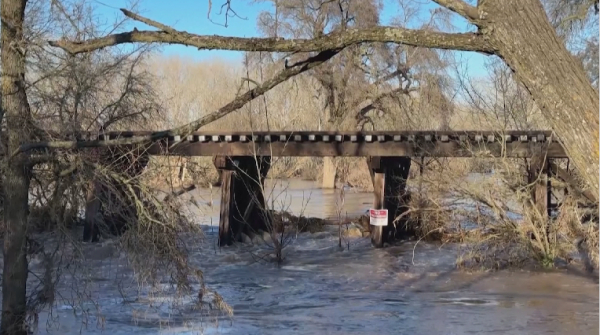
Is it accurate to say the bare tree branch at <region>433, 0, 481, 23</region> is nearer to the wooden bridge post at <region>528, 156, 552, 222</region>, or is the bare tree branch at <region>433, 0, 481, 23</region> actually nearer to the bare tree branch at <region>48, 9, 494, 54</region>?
the bare tree branch at <region>48, 9, 494, 54</region>

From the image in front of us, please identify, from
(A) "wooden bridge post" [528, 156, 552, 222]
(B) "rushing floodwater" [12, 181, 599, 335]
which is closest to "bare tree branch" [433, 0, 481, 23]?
(B) "rushing floodwater" [12, 181, 599, 335]

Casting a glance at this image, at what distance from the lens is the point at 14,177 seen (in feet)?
21.2

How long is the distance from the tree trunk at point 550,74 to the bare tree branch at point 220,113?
1.00 meters

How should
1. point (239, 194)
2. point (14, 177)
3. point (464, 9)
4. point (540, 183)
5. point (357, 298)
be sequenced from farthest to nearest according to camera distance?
1. point (239, 194)
2. point (540, 183)
3. point (357, 298)
4. point (14, 177)
5. point (464, 9)

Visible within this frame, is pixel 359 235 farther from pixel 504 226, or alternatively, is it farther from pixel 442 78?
pixel 442 78

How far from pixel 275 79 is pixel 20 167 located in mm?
3441

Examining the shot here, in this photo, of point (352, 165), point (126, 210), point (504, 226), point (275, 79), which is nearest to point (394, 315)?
point (504, 226)

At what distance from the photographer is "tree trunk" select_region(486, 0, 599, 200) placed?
Answer: 2.69m

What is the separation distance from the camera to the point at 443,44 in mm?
3359

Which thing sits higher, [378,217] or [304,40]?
[304,40]

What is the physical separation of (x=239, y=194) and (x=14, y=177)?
493 inches

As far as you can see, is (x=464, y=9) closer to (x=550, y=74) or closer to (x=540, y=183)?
(x=550, y=74)

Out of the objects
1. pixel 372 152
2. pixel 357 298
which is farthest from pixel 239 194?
pixel 357 298

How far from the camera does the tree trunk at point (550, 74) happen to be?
106 inches
